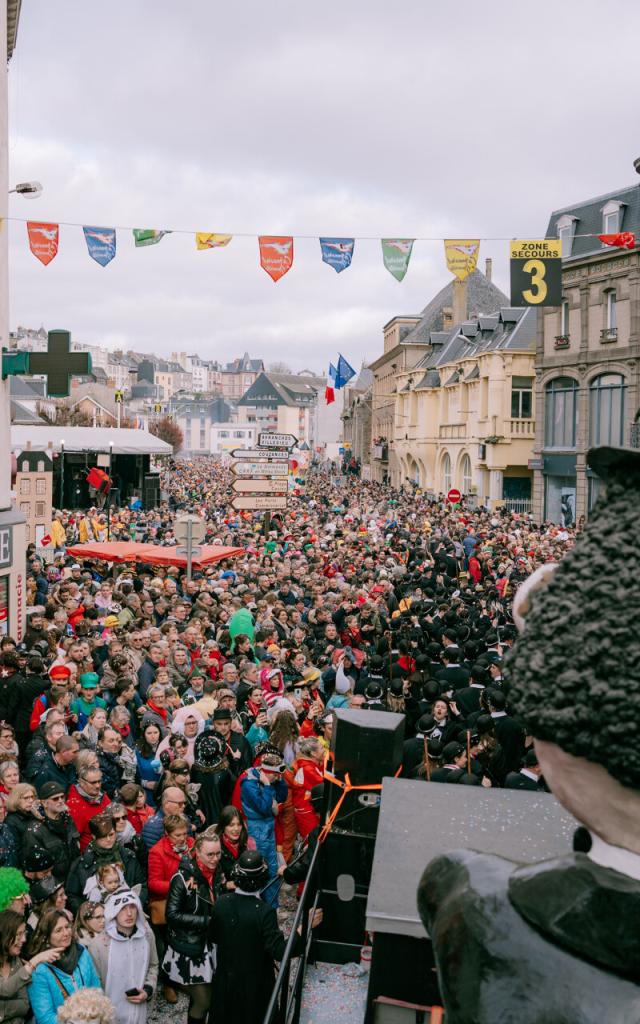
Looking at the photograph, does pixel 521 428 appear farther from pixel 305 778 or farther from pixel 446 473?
pixel 305 778

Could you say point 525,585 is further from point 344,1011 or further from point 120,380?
point 120,380

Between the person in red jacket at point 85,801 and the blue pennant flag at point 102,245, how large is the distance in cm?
1077

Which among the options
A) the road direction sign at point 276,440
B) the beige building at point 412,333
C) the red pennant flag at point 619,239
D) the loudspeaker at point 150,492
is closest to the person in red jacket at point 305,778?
the red pennant flag at point 619,239

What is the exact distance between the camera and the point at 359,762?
4863 mm

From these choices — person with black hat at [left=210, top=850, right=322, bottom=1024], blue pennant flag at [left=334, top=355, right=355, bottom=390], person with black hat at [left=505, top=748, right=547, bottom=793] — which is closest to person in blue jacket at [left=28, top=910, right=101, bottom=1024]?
person with black hat at [left=210, top=850, right=322, bottom=1024]

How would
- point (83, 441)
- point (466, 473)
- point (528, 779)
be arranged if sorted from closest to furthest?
point (528, 779) → point (83, 441) → point (466, 473)

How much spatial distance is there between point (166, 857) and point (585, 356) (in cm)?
3128

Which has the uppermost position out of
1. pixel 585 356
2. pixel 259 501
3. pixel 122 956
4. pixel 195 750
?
pixel 585 356

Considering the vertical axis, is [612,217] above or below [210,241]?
above

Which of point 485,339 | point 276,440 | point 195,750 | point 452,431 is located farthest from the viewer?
point 452,431

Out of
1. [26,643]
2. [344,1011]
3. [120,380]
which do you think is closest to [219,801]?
[344,1011]

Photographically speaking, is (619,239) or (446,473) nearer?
(619,239)

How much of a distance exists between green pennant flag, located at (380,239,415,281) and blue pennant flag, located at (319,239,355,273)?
66 cm

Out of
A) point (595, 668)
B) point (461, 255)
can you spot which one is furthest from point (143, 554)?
point (595, 668)
